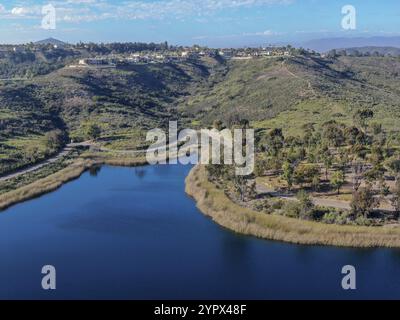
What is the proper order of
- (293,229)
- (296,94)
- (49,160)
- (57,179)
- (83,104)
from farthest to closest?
(83,104) → (296,94) → (49,160) → (57,179) → (293,229)

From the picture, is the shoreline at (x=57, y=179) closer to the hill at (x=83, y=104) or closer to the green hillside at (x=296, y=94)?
the hill at (x=83, y=104)

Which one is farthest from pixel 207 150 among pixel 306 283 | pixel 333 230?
pixel 306 283

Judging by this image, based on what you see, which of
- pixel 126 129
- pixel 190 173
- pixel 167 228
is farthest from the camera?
pixel 126 129

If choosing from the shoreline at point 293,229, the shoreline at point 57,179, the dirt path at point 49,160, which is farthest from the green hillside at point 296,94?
the shoreline at point 293,229

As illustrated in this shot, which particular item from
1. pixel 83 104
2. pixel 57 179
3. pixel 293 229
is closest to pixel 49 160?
pixel 57 179

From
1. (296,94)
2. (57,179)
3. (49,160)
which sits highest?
(296,94)

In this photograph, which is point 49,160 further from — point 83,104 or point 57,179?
point 83,104

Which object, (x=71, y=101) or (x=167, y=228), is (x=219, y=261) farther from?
(x=71, y=101)
